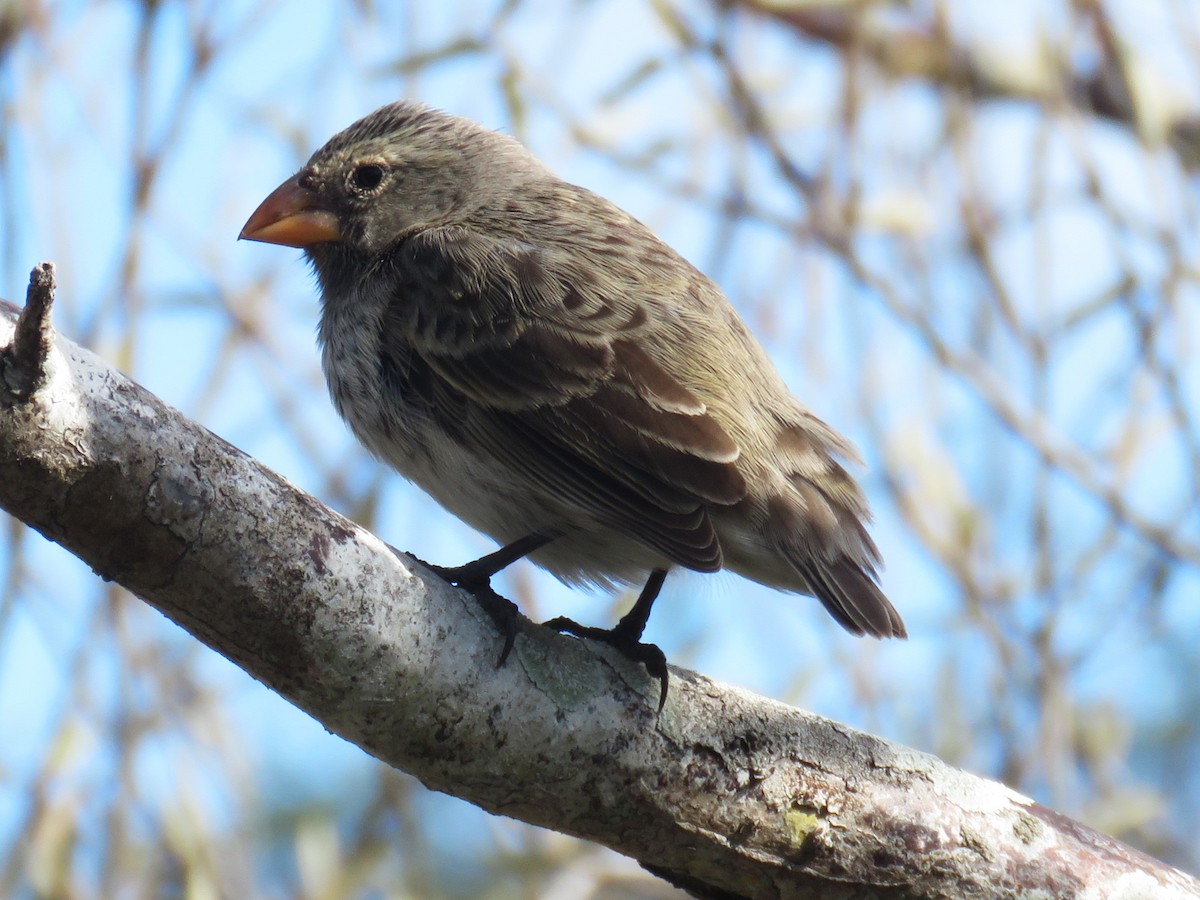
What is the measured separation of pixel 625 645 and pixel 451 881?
113 inches

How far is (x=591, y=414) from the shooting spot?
136 inches

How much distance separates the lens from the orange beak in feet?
14.5

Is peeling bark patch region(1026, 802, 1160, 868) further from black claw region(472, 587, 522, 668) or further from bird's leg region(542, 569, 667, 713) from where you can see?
black claw region(472, 587, 522, 668)

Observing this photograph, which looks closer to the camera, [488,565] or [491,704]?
[491,704]

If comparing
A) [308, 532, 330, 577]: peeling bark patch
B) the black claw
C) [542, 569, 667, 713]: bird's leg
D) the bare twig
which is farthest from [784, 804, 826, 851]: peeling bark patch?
the bare twig

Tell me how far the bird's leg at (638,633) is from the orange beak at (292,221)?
153 cm

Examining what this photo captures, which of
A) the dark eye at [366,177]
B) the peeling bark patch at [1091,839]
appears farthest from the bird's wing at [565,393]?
the peeling bark patch at [1091,839]

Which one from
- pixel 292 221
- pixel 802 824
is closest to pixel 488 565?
pixel 802 824

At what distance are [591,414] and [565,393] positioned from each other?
0.09 metres

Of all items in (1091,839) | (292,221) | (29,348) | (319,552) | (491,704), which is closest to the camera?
(29,348)

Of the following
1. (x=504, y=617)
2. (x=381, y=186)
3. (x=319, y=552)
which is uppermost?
(x=381, y=186)

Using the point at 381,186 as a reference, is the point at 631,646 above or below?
below

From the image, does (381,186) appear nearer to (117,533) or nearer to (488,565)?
(488,565)

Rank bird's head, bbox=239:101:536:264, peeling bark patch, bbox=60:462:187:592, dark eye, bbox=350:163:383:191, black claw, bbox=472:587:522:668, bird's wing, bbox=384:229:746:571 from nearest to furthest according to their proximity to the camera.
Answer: peeling bark patch, bbox=60:462:187:592 < black claw, bbox=472:587:522:668 < bird's wing, bbox=384:229:746:571 < bird's head, bbox=239:101:536:264 < dark eye, bbox=350:163:383:191
